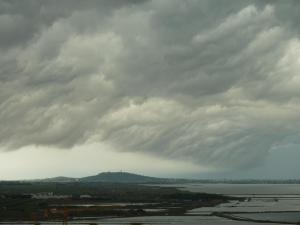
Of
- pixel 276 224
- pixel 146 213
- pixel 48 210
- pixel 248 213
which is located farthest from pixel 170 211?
pixel 276 224

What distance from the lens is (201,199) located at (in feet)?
492

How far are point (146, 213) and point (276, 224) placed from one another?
2778 cm

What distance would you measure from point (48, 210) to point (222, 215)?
31.7m

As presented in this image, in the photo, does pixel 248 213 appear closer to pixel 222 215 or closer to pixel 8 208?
pixel 222 215

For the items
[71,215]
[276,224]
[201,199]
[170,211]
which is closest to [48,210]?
[71,215]

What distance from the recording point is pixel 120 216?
9850 centimetres

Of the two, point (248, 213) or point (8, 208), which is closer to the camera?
point (248, 213)

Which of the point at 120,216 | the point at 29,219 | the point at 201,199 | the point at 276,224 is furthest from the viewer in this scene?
the point at 201,199

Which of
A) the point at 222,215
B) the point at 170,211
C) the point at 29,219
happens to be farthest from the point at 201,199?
the point at 29,219

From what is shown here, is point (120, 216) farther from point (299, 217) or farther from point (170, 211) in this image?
point (299, 217)

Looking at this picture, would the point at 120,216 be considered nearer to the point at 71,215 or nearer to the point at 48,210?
the point at 71,215

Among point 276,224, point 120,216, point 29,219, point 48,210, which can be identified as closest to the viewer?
point 276,224

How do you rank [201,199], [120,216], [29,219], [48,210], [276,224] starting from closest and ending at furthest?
1. [276,224]
2. [29,219]
3. [120,216]
4. [48,210]
5. [201,199]

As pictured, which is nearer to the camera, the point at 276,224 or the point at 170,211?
the point at 276,224
